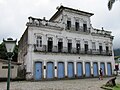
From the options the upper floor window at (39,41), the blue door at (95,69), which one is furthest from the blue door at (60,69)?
the blue door at (95,69)

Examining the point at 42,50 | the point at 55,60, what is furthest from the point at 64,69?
the point at 42,50

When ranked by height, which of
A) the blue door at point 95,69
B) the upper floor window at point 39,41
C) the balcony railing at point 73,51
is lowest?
the blue door at point 95,69

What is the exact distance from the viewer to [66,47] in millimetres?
27125

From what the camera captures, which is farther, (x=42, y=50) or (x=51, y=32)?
(x=51, y=32)

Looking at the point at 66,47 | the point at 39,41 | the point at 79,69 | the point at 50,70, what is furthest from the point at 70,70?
the point at 39,41

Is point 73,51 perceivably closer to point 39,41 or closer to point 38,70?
point 39,41

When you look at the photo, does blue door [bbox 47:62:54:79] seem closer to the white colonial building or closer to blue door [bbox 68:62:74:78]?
the white colonial building

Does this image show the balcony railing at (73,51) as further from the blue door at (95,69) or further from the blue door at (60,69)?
the blue door at (95,69)

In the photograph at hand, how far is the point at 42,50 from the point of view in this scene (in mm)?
24469

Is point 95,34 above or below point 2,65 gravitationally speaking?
above

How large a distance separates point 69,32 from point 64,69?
6.23 m

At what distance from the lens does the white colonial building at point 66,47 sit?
2409 cm

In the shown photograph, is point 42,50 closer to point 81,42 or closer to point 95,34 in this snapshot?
point 81,42

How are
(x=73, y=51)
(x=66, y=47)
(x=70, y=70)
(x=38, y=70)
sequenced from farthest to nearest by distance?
(x=73, y=51), (x=66, y=47), (x=70, y=70), (x=38, y=70)
